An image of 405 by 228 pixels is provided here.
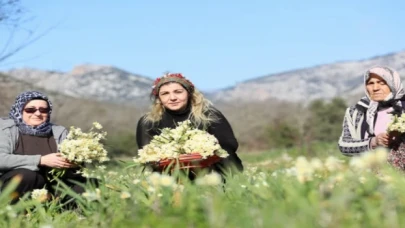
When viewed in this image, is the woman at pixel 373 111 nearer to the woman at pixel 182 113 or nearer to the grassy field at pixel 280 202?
the woman at pixel 182 113

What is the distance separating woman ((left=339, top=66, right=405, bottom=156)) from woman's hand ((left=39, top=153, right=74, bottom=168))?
2.61 metres

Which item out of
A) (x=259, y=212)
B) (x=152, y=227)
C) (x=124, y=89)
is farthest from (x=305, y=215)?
(x=124, y=89)

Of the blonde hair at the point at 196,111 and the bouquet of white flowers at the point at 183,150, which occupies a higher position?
the blonde hair at the point at 196,111

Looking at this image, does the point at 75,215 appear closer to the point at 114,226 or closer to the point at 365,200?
the point at 114,226

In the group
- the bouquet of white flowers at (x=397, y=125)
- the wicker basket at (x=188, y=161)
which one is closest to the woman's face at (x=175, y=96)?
the wicker basket at (x=188, y=161)

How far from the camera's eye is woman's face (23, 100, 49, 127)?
6.27m

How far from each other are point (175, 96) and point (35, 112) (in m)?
1.30

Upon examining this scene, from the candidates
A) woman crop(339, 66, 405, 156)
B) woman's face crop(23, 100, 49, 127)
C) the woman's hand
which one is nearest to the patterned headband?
woman's face crop(23, 100, 49, 127)

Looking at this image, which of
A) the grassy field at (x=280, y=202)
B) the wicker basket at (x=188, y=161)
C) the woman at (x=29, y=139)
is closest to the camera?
the grassy field at (x=280, y=202)

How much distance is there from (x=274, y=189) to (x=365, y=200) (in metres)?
0.73

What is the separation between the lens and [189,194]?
3227 millimetres

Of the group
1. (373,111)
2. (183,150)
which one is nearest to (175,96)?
(183,150)

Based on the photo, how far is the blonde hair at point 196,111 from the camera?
6.28 meters

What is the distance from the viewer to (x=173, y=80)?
6266 millimetres
